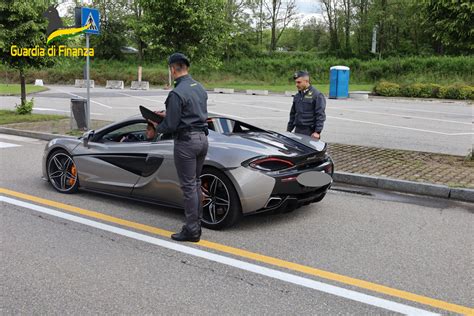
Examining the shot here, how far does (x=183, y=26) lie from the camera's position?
1095 centimetres

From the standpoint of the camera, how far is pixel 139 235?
5.04m

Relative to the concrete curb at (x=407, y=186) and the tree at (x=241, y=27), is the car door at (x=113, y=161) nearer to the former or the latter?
the concrete curb at (x=407, y=186)

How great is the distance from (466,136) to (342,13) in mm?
54317

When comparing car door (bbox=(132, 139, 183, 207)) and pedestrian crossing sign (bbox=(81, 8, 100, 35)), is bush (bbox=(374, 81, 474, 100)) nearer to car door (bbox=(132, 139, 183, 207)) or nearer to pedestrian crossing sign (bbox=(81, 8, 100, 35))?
pedestrian crossing sign (bbox=(81, 8, 100, 35))

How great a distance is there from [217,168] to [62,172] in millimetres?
2623

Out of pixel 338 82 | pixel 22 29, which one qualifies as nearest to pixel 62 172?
pixel 22 29

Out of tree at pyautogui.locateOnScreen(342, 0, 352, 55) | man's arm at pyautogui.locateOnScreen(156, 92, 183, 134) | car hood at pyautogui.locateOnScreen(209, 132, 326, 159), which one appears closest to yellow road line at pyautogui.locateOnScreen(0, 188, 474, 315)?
car hood at pyautogui.locateOnScreen(209, 132, 326, 159)

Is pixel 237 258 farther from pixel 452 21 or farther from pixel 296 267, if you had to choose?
pixel 452 21

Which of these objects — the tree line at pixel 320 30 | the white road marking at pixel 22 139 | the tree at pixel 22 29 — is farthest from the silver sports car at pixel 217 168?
the tree line at pixel 320 30

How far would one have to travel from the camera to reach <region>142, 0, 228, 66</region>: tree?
10789 millimetres

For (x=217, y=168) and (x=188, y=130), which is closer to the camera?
(x=188, y=130)

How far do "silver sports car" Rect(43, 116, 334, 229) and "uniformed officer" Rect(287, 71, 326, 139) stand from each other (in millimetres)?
1003

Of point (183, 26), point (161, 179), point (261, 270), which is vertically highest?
point (183, 26)

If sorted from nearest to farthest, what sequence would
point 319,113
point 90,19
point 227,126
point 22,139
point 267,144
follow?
point 267,144 < point 227,126 < point 319,113 < point 90,19 < point 22,139
